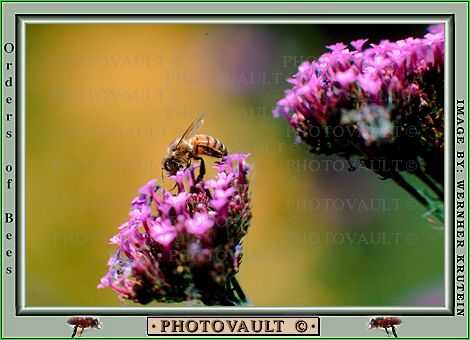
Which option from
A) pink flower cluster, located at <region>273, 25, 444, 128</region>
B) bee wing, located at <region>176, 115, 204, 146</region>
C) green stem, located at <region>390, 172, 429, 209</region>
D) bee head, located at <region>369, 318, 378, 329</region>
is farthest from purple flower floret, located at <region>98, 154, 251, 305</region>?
bee head, located at <region>369, 318, 378, 329</region>

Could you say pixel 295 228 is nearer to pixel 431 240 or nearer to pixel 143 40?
pixel 431 240

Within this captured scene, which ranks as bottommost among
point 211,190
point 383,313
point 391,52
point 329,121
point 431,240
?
point 383,313

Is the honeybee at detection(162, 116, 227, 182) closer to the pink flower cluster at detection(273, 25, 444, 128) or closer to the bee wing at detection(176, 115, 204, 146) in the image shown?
the bee wing at detection(176, 115, 204, 146)

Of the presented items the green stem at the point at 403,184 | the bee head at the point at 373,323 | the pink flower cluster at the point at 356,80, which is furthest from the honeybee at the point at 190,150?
the bee head at the point at 373,323

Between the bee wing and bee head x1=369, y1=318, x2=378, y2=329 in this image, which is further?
bee head x1=369, y1=318, x2=378, y2=329

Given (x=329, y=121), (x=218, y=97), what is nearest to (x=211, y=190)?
(x=329, y=121)

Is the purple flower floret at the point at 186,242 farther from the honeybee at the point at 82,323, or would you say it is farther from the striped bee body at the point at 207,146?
the honeybee at the point at 82,323
